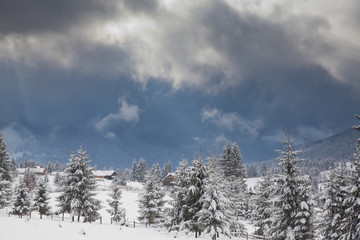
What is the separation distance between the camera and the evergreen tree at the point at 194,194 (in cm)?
2783

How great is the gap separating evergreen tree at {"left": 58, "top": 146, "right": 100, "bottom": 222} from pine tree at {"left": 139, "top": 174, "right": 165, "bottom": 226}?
23.5 feet

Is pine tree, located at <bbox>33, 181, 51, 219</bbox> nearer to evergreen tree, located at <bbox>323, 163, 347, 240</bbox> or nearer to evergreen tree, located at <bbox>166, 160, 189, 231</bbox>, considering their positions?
evergreen tree, located at <bbox>166, 160, 189, 231</bbox>

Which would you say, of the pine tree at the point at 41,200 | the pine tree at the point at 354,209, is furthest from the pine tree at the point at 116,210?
the pine tree at the point at 354,209

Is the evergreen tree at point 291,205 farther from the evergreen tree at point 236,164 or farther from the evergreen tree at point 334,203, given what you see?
the evergreen tree at point 236,164

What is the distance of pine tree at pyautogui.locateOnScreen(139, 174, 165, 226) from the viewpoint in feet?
126

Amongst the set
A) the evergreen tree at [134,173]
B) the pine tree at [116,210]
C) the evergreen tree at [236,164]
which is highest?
the evergreen tree at [134,173]

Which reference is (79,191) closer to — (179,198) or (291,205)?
(179,198)

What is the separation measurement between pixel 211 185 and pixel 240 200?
3659 centimetres

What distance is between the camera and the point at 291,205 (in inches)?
890

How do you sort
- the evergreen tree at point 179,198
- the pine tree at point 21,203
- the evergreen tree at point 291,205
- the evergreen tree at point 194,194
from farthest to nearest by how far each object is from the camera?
the pine tree at point 21,203 < the evergreen tree at point 179,198 < the evergreen tree at point 194,194 < the evergreen tree at point 291,205

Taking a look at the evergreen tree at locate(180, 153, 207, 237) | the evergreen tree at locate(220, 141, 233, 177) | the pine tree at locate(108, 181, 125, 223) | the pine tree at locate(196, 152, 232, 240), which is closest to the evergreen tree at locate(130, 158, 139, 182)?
the evergreen tree at locate(220, 141, 233, 177)

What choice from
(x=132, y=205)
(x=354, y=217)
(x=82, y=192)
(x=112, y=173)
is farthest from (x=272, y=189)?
(x=112, y=173)

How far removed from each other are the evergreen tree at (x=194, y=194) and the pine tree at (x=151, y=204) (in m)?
10.7

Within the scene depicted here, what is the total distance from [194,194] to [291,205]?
→ 404 inches
